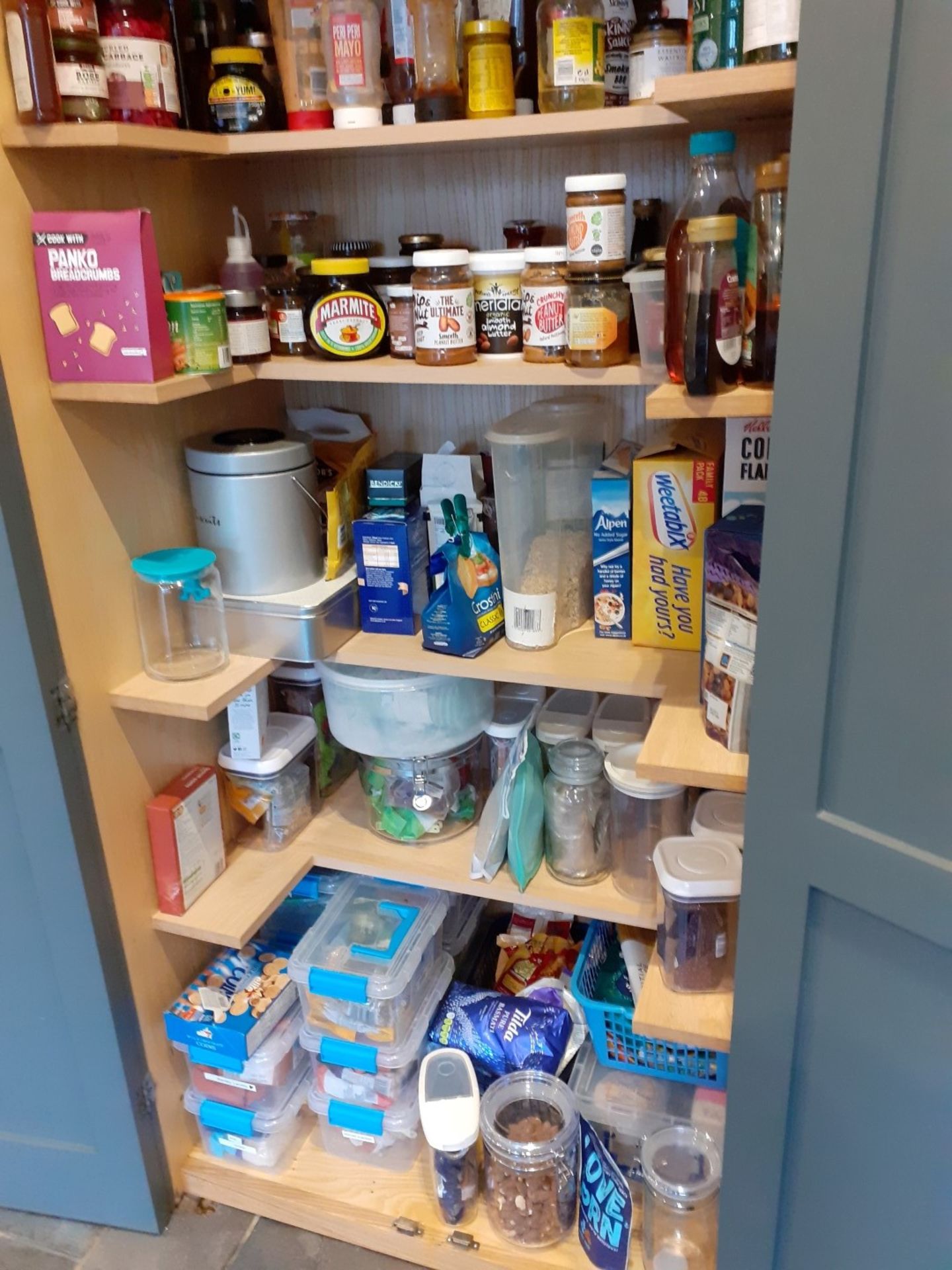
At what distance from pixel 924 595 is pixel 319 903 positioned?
121 cm

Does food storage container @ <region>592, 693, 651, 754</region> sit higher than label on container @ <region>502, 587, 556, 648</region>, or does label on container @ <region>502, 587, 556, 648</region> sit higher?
label on container @ <region>502, 587, 556, 648</region>

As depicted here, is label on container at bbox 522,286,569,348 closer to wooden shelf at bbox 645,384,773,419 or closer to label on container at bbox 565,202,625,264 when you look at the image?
label on container at bbox 565,202,625,264

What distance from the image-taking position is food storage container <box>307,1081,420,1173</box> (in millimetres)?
1530

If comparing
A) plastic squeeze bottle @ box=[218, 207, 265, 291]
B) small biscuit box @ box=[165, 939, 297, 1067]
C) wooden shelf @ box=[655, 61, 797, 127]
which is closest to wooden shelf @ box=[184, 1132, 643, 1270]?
small biscuit box @ box=[165, 939, 297, 1067]

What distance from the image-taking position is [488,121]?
1.11 m

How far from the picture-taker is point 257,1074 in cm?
149

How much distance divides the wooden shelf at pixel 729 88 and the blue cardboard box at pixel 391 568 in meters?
0.63

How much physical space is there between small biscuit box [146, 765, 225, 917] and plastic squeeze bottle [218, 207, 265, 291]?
70cm

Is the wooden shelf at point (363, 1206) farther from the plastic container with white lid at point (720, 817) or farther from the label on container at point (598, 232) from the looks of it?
the label on container at point (598, 232)

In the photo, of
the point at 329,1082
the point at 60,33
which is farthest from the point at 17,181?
the point at 329,1082

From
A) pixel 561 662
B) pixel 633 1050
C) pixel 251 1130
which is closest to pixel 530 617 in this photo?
pixel 561 662

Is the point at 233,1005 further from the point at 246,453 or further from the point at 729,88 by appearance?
the point at 729,88

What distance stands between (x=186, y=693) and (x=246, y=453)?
1.08ft

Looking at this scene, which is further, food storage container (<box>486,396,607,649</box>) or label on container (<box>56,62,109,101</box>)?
food storage container (<box>486,396,607,649</box>)
